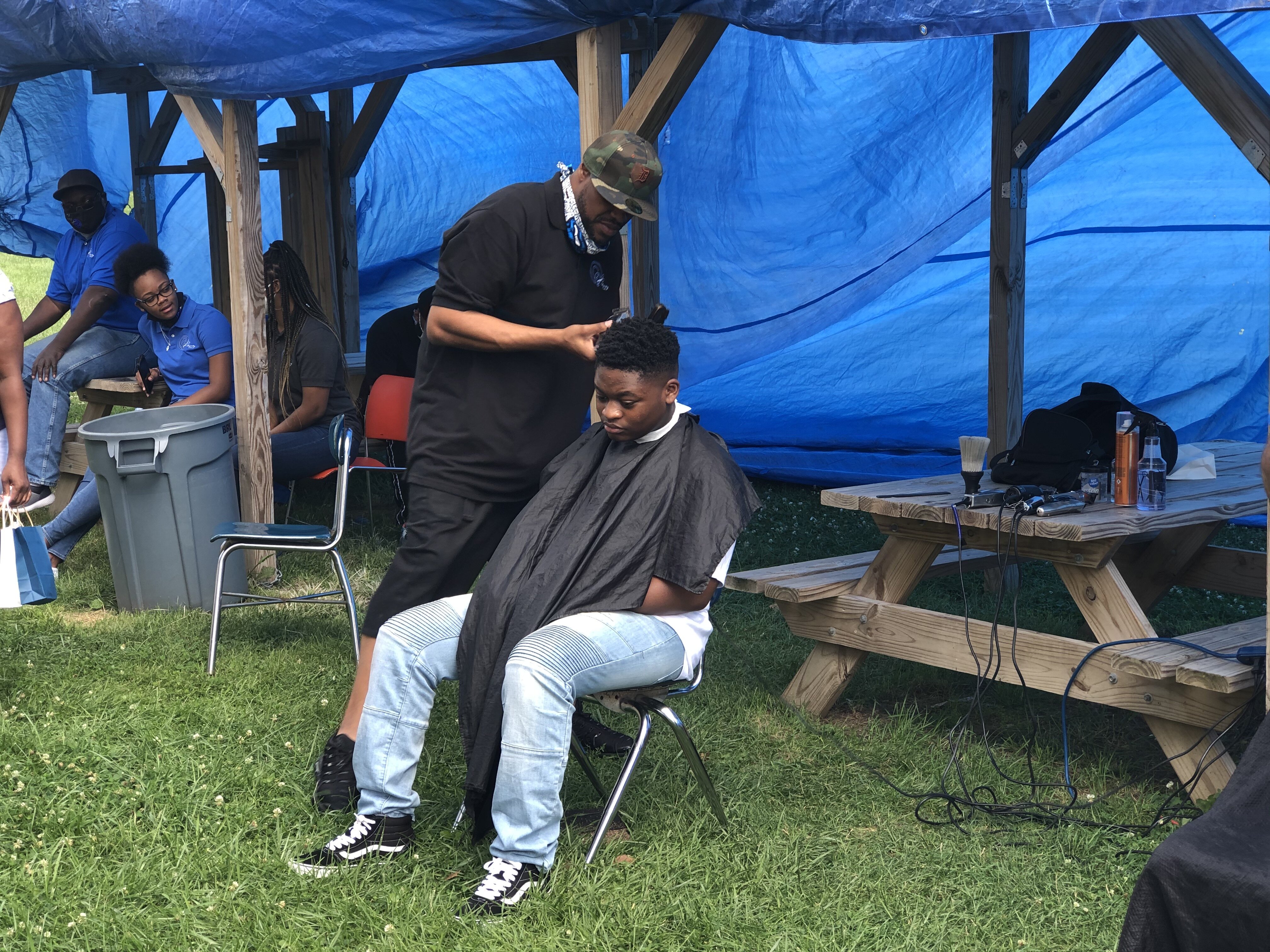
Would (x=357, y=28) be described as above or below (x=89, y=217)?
above

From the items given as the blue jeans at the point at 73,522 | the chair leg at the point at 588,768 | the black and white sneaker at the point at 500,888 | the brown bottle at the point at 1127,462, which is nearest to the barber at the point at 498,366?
the chair leg at the point at 588,768

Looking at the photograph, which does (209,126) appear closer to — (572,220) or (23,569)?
(23,569)

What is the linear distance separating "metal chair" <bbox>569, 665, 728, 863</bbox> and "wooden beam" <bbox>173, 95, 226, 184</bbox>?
11.0ft

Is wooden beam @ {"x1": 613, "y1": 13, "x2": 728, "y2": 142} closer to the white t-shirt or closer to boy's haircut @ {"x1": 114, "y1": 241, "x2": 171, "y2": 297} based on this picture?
the white t-shirt

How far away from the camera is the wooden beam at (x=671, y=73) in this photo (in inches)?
156

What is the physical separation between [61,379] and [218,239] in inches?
128

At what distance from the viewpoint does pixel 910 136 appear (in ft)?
23.7

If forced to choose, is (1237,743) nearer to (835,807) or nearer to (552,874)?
(835,807)

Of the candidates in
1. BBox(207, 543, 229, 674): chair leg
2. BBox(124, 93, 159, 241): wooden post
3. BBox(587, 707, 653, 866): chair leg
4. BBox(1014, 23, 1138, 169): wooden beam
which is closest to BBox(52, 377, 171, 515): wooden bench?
BBox(207, 543, 229, 674): chair leg

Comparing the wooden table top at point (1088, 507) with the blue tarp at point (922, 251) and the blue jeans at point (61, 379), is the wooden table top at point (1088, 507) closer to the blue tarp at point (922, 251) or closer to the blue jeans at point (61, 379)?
the blue tarp at point (922, 251)

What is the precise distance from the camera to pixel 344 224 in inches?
348

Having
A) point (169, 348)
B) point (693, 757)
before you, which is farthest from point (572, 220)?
point (169, 348)

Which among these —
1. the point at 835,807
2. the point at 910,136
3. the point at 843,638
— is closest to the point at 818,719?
the point at 843,638

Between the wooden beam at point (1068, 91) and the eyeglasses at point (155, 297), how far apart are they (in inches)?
148
